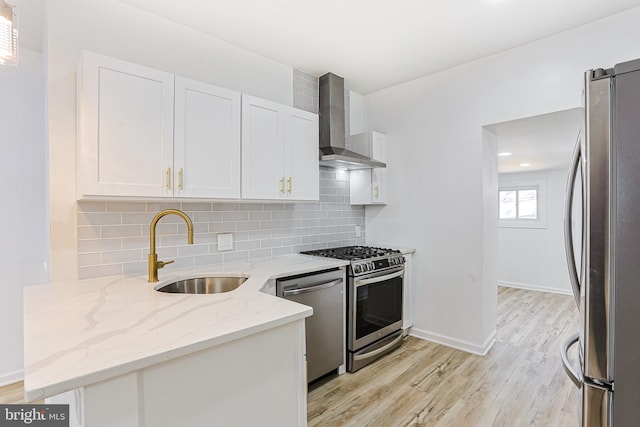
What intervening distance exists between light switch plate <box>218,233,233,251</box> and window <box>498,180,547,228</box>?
544cm

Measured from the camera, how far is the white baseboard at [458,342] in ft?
9.78

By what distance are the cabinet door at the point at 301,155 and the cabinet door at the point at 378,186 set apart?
2.95ft

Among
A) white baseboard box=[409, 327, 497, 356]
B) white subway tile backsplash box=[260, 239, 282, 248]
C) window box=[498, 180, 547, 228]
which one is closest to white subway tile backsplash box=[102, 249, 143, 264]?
white subway tile backsplash box=[260, 239, 282, 248]

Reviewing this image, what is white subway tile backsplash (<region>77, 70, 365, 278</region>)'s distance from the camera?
2.00 meters

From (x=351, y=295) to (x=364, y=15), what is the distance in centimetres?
217

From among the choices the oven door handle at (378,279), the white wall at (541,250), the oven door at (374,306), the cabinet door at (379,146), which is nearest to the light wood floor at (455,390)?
the oven door at (374,306)

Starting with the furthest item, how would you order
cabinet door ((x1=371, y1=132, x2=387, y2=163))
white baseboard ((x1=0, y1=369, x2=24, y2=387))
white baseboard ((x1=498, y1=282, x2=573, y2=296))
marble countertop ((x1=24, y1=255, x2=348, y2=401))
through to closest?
white baseboard ((x1=498, y1=282, x2=573, y2=296))
cabinet door ((x1=371, y1=132, x2=387, y2=163))
white baseboard ((x1=0, y1=369, x2=24, y2=387))
marble countertop ((x1=24, y1=255, x2=348, y2=401))

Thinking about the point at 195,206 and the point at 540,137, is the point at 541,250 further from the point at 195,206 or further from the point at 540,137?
the point at 195,206

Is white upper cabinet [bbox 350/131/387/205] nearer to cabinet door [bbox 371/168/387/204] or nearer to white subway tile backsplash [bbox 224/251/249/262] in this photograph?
cabinet door [bbox 371/168/387/204]

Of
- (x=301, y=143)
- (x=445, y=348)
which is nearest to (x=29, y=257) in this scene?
(x=301, y=143)

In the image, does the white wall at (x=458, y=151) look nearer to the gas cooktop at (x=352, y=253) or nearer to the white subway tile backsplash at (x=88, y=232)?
the gas cooktop at (x=352, y=253)

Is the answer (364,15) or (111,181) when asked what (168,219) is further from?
(364,15)

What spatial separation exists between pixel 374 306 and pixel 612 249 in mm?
2093

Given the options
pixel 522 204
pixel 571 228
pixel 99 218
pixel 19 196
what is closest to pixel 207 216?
pixel 99 218
